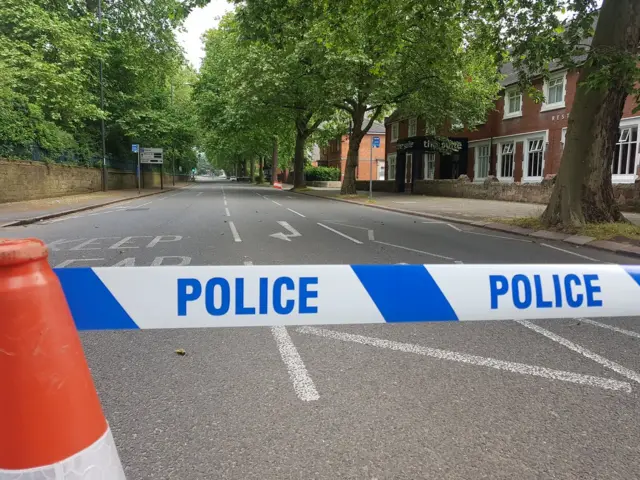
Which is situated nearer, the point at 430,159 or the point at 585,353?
the point at 585,353

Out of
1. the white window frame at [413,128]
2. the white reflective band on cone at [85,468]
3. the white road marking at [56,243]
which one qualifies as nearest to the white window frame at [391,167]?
the white window frame at [413,128]

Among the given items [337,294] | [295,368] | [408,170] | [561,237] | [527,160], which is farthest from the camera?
[408,170]

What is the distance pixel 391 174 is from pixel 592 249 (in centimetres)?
3405

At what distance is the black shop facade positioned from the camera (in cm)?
3274

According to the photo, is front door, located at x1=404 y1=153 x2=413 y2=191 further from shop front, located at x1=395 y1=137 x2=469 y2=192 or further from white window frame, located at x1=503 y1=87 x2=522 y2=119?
white window frame, located at x1=503 y1=87 x2=522 y2=119

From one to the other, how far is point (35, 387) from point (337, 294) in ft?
3.67

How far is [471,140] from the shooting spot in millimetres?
32938

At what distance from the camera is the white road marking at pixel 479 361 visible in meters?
3.21

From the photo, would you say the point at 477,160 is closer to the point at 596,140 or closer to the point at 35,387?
the point at 596,140

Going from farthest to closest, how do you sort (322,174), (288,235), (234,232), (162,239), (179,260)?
(322,174) → (234,232) → (288,235) → (162,239) → (179,260)

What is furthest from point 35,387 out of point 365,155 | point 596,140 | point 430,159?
point 365,155

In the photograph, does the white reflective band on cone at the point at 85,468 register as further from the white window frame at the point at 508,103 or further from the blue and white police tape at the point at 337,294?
the white window frame at the point at 508,103

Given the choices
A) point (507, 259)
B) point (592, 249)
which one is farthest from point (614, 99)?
point (507, 259)

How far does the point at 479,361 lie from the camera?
3578 millimetres
